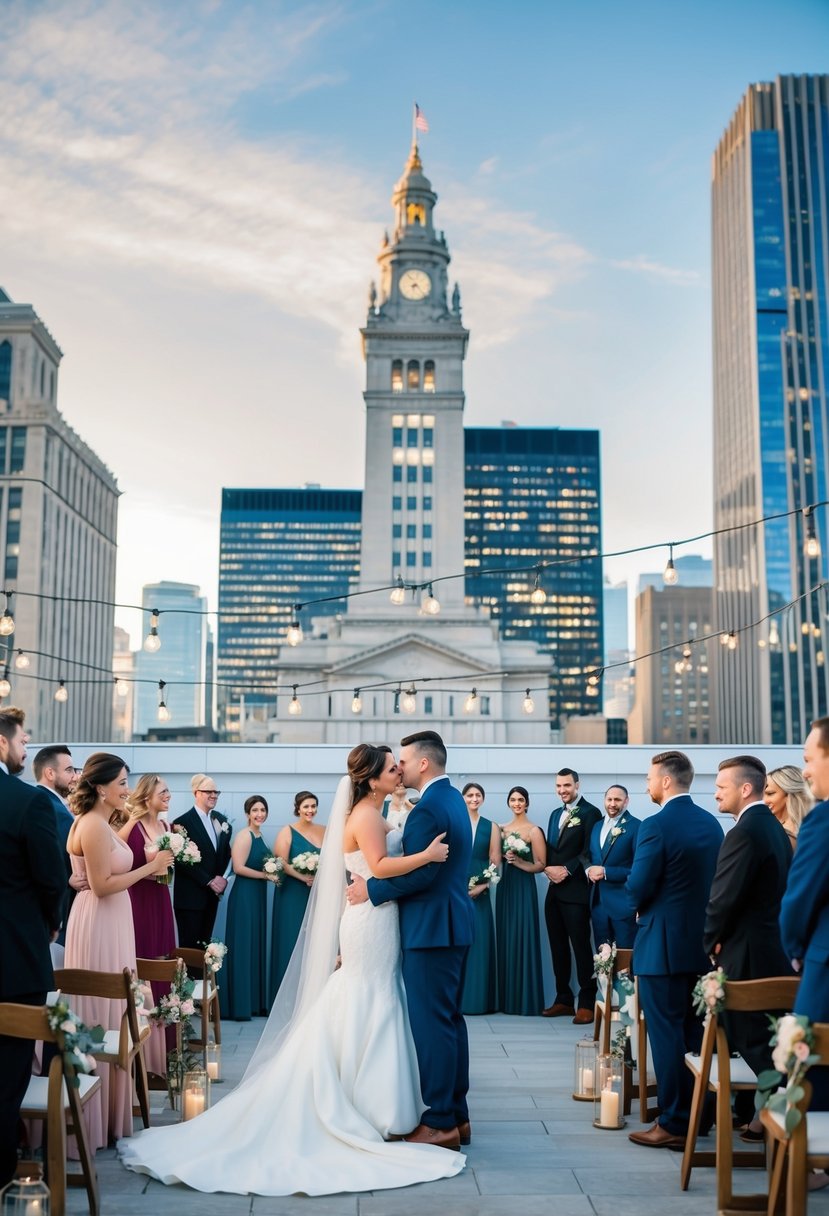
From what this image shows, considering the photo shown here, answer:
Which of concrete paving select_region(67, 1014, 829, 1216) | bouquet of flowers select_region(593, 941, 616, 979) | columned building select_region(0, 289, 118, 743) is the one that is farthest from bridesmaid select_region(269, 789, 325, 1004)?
columned building select_region(0, 289, 118, 743)

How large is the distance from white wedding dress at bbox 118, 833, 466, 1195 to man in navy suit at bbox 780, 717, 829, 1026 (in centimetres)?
218

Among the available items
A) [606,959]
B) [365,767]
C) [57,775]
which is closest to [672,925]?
[606,959]

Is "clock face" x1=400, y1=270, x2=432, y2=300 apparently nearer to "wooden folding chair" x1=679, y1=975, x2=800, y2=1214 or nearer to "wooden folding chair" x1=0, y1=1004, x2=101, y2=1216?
"wooden folding chair" x1=679, y1=975, x2=800, y2=1214

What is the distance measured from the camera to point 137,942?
7.53m

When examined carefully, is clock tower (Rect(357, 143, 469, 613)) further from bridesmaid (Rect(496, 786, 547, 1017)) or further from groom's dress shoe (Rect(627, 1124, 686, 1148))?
groom's dress shoe (Rect(627, 1124, 686, 1148))

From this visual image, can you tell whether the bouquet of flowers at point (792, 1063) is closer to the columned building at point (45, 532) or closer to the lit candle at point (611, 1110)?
the lit candle at point (611, 1110)

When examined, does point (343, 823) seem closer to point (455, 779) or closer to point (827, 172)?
point (455, 779)

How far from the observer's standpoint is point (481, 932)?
10.5 meters

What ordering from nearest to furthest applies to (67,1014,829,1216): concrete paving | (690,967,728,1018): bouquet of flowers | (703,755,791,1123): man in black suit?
(690,967,728,1018): bouquet of flowers → (67,1014,829,1216): concrete paving → (703,755,791,1123): man in black suit

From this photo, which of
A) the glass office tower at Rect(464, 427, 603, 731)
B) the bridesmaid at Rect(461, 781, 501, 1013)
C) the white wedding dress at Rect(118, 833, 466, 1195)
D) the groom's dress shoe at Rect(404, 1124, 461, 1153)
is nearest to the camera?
the white wedding dress at Rect(118, 833, 466, 1195)

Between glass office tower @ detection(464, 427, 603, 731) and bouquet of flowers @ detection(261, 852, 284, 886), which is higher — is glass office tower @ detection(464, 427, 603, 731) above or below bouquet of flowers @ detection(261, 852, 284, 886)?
above

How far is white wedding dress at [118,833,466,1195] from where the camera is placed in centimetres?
533

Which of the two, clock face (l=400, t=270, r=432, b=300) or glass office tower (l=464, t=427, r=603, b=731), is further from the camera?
glass office tower (l=464, t=427, r=603, b=731)

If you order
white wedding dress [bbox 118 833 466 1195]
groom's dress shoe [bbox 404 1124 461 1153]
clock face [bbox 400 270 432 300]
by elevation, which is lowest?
groom's dress shoe [bbox 404 1124 461 1153]
